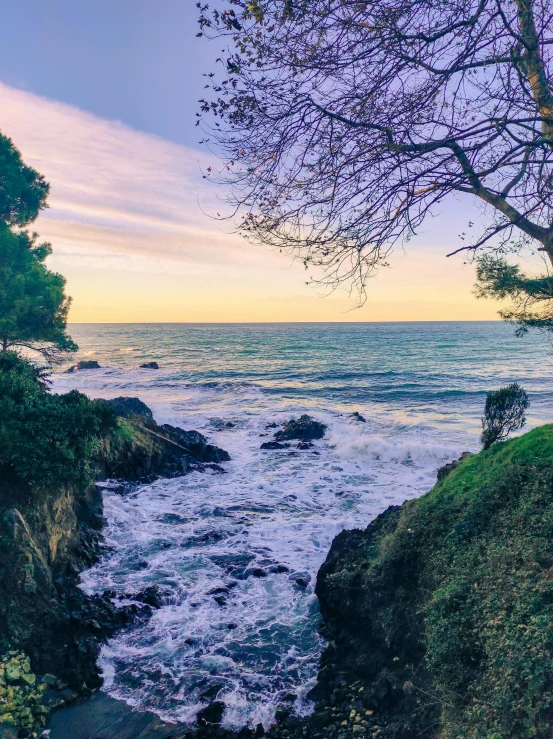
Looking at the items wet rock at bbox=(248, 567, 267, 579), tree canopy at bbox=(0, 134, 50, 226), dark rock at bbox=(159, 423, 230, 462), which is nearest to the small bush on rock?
wet rock at bbox=(248, 567, 267, 579)

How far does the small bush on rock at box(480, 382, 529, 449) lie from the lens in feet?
42.7

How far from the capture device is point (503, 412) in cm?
1304

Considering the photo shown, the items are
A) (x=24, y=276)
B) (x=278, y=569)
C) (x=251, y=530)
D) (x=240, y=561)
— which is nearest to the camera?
(x=278, y=569)

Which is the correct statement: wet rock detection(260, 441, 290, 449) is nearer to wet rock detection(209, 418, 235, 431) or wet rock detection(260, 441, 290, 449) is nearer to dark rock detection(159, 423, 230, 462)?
dark rock detection(159, 423, 230, 462)

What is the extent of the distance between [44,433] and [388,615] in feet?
28.3

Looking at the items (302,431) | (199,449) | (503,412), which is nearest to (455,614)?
(503,412)

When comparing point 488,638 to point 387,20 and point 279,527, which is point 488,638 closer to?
point 387,20

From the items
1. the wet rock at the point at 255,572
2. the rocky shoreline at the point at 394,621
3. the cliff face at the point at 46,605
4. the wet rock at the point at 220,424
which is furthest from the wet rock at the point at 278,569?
the wet rock at the point at 220,424

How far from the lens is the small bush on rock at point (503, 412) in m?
13.0

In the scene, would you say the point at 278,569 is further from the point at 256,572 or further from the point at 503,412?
the point at 503,412

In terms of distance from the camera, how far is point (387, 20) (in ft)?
14.2

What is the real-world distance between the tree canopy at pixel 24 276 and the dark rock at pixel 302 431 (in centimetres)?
1184

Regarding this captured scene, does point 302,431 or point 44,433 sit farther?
point 302,431

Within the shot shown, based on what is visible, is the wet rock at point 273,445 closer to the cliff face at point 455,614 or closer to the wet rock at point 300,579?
the wet rock at point 300,579
